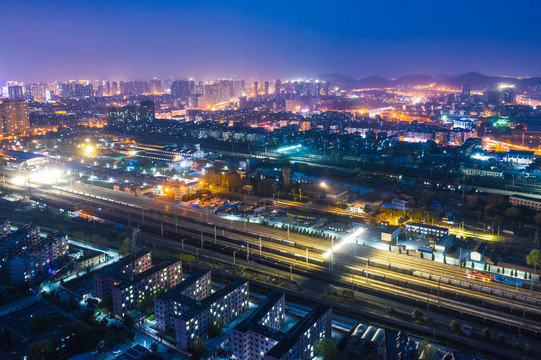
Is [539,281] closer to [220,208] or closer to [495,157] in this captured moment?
[220,208]

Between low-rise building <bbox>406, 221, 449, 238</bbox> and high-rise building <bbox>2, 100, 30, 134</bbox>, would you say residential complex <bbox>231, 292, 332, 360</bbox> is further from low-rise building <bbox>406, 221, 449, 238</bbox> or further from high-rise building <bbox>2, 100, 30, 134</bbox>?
high-rise building <bbox>2, 100, 30, 134</bbox>

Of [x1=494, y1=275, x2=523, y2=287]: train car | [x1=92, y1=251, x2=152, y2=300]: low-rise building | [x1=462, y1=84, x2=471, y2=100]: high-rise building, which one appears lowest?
[x1=494, y1=275, x2=523, y2=287]: train car

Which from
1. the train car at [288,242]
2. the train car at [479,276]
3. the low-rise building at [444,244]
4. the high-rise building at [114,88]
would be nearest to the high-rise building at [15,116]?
the train car at [288,242]

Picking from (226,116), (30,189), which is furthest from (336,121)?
(30,189)

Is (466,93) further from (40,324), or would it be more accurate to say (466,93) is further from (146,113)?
(40,324)

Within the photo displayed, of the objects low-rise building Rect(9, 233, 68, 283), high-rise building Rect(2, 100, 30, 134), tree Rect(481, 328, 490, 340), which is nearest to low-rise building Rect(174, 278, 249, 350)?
tree Rect(481, 328, 490, 340)

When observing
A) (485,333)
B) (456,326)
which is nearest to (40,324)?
(456,326)

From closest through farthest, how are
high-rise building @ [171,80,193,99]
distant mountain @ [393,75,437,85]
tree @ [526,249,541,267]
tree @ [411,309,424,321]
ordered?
tree @ [411,309,424,321] < tree @ [526,249,541,267] < high-rise building @ [171,80,193,99] < distant mountain @ [393,75,437,85]
